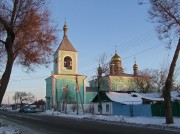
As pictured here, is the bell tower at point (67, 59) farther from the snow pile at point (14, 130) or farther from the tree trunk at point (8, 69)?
the tree trunk at point (8, 69)

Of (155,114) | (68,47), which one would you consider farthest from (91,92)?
(155,114)

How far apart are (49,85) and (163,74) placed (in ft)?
89.4

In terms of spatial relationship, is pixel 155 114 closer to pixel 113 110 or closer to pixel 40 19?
pixel 113 110

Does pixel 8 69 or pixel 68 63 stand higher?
pixel 68 63

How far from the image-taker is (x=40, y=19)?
1691 cm

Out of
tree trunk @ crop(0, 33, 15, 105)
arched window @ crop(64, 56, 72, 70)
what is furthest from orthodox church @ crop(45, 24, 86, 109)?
tree trunk @ crop(0, 33, 15, 105)

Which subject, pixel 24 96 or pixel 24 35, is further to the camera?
pixel 24 96

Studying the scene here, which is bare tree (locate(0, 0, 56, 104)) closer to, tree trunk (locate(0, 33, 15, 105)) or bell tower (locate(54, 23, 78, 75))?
tree trunk (locate(0, 33, 15, 105))

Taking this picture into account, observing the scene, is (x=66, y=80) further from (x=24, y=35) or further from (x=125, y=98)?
(x=24, y=35)

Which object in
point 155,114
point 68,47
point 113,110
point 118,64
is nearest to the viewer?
point 155,114

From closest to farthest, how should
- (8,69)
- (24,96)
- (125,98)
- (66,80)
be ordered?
1. (8,69)
2. (125,98)
3. (66,80)
4. (24,96)

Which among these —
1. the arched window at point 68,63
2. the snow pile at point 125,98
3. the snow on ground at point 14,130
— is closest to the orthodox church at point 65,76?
the arched window at point 68,63

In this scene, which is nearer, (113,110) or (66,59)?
(113,110)

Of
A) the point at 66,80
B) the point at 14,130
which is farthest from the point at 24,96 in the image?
the point at 14,130
